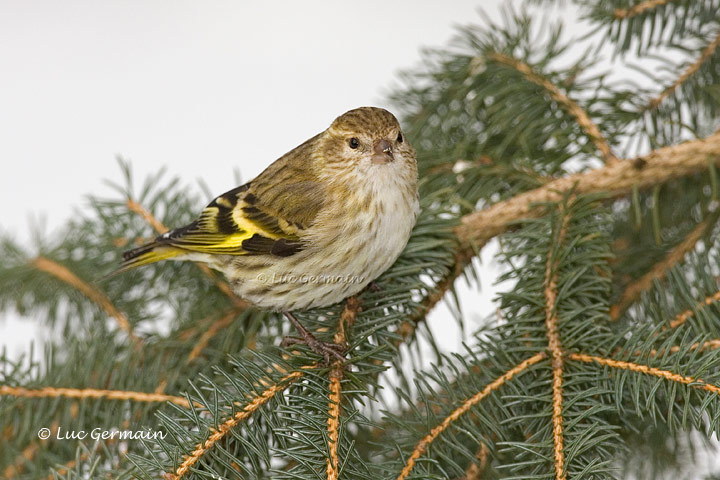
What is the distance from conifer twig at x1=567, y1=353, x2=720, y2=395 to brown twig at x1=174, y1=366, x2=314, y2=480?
1.76 ft

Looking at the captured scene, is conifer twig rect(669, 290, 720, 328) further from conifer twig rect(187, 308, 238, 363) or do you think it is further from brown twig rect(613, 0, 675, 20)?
conifer twig rect(187, 308, 238, 363)

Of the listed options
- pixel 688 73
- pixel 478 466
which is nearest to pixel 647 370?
pixel 478 466

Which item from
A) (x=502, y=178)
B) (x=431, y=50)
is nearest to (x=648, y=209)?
(x=502, y=178)

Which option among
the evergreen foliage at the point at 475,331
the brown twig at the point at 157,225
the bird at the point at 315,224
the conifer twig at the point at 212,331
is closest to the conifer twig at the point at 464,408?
the evergreen foliage at the point at 475,331

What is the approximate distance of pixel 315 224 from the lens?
1.81 m

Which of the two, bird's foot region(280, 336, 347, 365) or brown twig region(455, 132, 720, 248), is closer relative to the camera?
bird's foot region(280, 336, 347, 365)

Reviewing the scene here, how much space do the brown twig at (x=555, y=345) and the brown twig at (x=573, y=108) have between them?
1.05ft

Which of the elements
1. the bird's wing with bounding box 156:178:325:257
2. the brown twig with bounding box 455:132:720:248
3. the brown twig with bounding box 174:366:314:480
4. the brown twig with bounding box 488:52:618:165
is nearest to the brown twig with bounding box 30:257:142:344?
the bird's wing with bounding box 156:178:325:257

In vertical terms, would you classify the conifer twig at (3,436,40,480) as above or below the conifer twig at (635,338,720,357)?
above

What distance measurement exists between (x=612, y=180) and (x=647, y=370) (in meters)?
0.65

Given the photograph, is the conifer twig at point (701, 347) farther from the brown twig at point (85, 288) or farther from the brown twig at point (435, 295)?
the brown twig at point (85, 288)

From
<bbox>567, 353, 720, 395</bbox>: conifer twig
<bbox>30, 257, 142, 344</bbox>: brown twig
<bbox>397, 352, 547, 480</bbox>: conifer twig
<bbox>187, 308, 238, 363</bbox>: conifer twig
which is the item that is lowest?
<bbox>567, 353, 720, 395</bbox>: conifer twig

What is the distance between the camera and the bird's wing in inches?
72.7

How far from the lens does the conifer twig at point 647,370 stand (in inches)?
48.1
